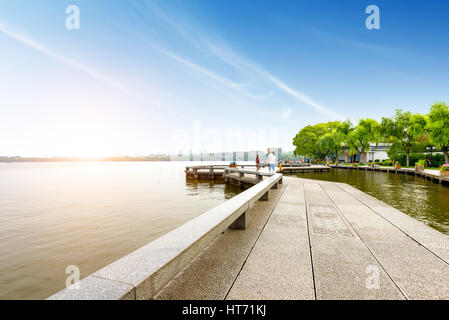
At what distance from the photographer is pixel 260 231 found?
498 cm

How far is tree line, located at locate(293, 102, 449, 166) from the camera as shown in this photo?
108 feet

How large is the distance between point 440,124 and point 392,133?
1045 cm

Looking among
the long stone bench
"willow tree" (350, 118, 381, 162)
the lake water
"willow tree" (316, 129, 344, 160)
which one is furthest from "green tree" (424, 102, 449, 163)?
the long stone bench

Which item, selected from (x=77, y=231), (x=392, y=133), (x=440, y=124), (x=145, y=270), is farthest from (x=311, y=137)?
(x=145, y=270)

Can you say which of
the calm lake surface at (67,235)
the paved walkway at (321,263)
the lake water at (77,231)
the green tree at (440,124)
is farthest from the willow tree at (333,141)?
the paved walkway at (321,263)

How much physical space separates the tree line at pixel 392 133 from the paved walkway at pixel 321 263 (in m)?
40.3

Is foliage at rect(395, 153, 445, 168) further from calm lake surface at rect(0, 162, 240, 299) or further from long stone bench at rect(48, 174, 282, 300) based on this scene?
long stone bench at rect(48, 174, 282, 300)

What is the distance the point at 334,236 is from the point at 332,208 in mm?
2978

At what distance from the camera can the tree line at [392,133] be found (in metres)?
32.9

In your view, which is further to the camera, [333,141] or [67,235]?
[333,141]

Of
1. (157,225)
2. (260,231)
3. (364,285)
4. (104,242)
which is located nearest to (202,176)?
(157,225)

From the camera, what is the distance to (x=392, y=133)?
42750 millimetres

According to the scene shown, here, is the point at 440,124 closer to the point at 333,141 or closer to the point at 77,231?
the point at 333,141
